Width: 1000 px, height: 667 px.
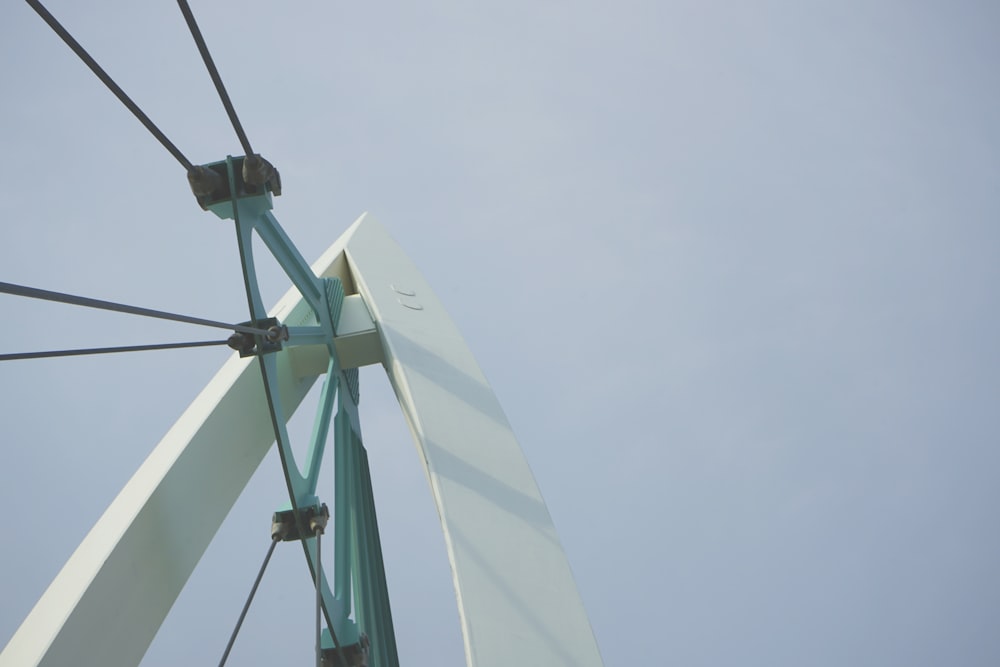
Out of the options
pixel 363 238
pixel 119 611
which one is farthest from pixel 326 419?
pixel 363 238

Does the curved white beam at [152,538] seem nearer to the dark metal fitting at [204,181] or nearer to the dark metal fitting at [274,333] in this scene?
the dark metal fitting at [274,333]

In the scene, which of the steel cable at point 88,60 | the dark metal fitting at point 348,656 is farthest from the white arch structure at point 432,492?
the steel cable at point 88,60

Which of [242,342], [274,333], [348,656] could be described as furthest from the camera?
[348,656]

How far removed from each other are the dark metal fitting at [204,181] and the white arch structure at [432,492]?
1284mm

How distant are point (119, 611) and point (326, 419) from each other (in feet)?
6.83

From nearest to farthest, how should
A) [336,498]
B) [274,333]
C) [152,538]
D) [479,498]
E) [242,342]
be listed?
[152,538], [242,342], [274,333], [479,498], [336,498]

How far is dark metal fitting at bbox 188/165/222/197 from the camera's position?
4.09 m

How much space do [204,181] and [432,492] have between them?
207 cm

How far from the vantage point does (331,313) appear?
6176mm

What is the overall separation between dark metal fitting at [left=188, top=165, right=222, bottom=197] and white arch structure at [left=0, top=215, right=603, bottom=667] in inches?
50.6

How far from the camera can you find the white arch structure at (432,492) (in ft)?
12.3

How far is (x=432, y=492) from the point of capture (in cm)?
487

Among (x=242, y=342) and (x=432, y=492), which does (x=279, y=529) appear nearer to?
(x=432, y=492)

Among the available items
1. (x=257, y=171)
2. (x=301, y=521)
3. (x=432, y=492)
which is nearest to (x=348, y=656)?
(x=301, y=521)
